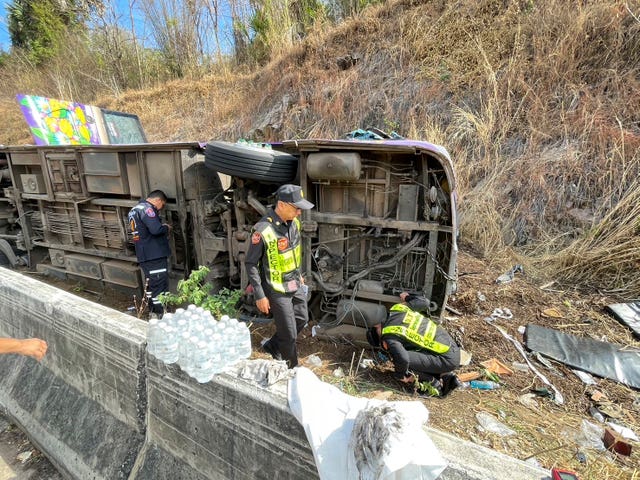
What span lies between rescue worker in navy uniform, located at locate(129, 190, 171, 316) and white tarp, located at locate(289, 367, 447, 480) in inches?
130

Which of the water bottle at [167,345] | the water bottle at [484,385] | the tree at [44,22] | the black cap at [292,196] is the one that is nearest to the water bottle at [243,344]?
the water bottle at [167,345]

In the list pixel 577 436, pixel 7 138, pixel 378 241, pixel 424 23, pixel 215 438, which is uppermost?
pixel 424 23

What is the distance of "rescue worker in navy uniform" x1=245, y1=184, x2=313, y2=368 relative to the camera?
2963 millimetres

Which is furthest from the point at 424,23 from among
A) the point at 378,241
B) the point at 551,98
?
the point at 378,241

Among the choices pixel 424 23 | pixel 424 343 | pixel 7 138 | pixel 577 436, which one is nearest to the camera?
pixel 577 436

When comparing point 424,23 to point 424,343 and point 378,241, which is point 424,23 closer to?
point 378,241

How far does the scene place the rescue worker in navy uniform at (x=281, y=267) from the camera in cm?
296

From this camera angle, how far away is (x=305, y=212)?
11.8 ft

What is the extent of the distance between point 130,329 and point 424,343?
2.23 m

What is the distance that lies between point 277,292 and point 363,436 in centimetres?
205

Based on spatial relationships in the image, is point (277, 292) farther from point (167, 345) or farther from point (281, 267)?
point (167, 345)

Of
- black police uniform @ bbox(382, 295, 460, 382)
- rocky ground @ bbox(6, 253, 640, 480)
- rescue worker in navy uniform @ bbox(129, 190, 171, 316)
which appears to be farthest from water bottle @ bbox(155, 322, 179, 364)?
rescue worker in navy uniform @ bbox(129, 190, 171, 316)

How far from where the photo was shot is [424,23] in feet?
24.9

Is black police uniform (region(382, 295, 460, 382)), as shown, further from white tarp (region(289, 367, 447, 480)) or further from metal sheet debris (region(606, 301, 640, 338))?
metal sheet debris (region(606, 301, 640, 338))
